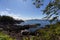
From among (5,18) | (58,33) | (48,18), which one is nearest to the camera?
(58,33)

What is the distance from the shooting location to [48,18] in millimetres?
5375

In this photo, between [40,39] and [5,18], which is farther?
[5,18]

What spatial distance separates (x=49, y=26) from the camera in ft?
17.1

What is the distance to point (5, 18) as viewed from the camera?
90.3 feet

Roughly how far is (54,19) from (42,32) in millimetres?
494

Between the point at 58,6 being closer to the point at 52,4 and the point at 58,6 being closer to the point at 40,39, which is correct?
the point at 52,4

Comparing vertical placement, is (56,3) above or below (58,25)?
above

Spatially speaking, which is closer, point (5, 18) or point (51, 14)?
point (51, 14)

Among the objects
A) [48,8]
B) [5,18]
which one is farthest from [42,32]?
[5,18]

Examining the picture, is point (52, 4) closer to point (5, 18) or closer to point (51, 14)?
point (51, 14)

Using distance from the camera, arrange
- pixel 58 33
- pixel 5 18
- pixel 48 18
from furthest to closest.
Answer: pixel 5 18, pixel 48 18, pixel 58 33

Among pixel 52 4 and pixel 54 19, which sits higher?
pixel 52 4

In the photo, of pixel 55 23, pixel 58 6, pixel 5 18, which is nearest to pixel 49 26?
pixel 55 23

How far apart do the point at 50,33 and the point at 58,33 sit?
0.56 feet
